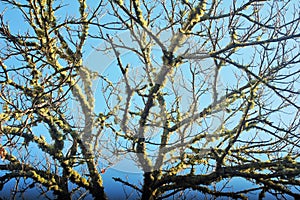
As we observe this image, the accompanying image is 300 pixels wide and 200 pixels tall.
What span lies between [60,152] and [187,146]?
2.46 metres

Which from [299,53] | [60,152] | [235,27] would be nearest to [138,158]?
[60,152]

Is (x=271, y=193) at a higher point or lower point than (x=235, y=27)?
lower

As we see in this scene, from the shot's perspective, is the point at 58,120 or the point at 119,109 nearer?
the point at 58,120

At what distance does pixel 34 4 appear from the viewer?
5.72 metres

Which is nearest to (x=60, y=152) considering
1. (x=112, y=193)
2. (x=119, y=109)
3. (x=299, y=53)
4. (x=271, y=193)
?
(x=119, y=109)

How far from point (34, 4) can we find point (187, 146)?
383cm

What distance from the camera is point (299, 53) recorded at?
496 cm

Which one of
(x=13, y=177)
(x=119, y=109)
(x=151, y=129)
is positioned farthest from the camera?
(x=119, y=109)

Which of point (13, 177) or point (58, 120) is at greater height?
point (58, 120)

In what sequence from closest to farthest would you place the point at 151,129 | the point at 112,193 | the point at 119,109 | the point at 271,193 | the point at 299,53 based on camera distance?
1. the point at 299,53
2. the point at 271,193
3. the point at 151,129
4. the point at 119,109
5. the point at 112,193

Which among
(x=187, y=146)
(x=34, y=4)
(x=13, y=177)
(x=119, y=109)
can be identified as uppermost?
(x=34, y=4)

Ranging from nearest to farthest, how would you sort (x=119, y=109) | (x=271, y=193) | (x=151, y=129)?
(x=271, y=193), (x=151, y=129), (x=119, y=109)

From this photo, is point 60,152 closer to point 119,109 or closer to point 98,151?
point 98,151

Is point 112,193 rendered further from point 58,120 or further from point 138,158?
point 58,120
